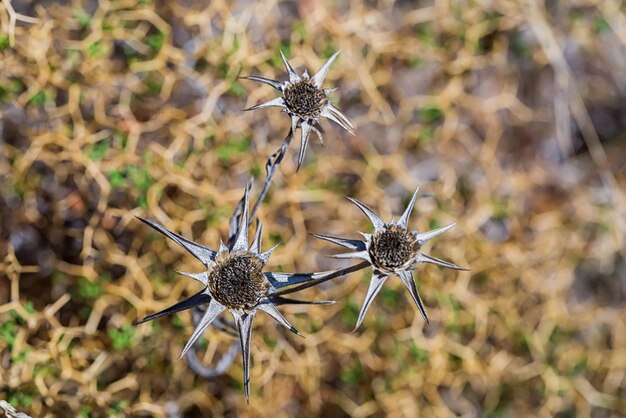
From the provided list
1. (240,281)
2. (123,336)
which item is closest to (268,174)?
(240,281)

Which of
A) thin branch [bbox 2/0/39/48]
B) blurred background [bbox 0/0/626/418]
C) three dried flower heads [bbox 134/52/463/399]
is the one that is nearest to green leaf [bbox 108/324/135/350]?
blurred background [bbox 0/0/626/418]

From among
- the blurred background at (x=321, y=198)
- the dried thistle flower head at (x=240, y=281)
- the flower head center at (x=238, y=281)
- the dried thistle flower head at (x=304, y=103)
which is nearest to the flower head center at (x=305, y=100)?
the dried thistle flower head at (x=304, y=103)

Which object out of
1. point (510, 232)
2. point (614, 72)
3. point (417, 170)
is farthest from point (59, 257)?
point (614, 72)

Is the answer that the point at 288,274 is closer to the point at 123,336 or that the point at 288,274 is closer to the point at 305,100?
the point at 305,100

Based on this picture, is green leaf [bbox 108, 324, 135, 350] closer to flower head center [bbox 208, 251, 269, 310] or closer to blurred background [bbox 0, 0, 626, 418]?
blurred background [bbox 0, 0, 626, 418]

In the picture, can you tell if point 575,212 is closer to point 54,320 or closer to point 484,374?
point 484,374

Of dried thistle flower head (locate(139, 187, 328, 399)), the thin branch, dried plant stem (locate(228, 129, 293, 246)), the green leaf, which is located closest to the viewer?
dried thistle flower head (locate(139, 187, 328, 399))
